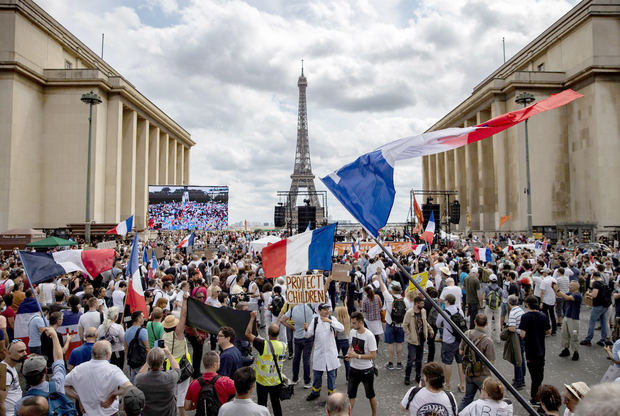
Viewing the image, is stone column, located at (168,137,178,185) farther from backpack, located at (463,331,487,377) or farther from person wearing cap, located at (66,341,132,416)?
backpack, located at (463,331,487,377)

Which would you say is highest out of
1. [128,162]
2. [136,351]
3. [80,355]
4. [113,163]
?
[128,162]

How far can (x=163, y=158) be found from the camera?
53250mm

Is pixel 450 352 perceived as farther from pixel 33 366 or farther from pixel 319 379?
pixel 33 366

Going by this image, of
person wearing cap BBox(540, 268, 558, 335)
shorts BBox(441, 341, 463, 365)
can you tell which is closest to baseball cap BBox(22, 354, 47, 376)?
shorts BBox(441, 341, 463, 365)

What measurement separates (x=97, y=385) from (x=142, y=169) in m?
45.1

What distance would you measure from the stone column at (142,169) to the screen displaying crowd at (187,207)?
137 inches

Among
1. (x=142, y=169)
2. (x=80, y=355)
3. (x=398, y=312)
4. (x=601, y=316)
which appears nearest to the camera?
(x=80, y=355)

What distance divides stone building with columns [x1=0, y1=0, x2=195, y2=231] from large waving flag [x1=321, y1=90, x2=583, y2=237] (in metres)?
34.7

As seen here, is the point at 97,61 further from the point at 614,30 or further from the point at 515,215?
the point at 614,30

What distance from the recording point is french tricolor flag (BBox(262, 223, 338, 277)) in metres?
6.62

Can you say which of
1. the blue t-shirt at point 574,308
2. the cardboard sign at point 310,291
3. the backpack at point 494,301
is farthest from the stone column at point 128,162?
the blue t-shirt at point 574,308

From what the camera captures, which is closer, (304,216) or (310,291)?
(310,291)

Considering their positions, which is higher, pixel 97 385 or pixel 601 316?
pixel 97 385

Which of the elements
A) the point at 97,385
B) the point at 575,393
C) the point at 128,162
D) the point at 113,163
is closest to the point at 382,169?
the point at 575,393
